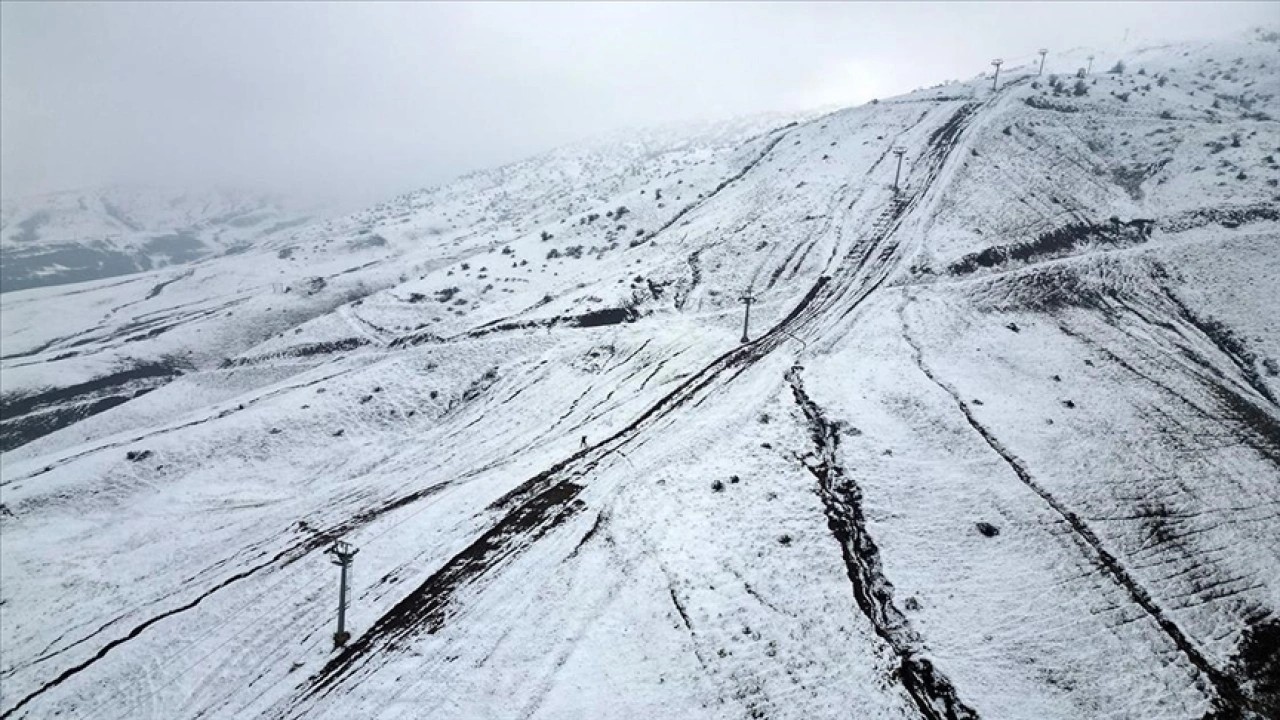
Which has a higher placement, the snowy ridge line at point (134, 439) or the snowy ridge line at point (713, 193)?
the snowy ridge line at point (713, 193)

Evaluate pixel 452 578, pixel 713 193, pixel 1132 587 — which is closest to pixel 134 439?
pixel 452 578

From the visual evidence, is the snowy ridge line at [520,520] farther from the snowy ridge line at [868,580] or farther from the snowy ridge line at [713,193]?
the snowy ridge line at [713,193]

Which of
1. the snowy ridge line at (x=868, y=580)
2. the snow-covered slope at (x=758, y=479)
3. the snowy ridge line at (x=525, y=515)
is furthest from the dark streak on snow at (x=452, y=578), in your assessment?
the snowy ridge line at (x=868, y=580)

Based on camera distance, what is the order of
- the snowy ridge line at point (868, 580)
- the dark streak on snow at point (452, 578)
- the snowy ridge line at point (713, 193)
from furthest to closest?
the snowy ridge line at point (713, 193) → the dark streak on snow at point (452, 578) → the snowy ridge line at point (868, 580)

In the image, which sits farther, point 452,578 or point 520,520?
point 520,520

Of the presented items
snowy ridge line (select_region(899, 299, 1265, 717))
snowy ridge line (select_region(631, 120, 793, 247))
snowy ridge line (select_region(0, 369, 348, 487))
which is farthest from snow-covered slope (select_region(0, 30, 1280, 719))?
snowy ridge line (select_region(631, 120, 793, 247))

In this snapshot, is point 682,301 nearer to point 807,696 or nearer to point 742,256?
point 742,256

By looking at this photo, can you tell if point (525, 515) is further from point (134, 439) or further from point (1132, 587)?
point (134, 439)
